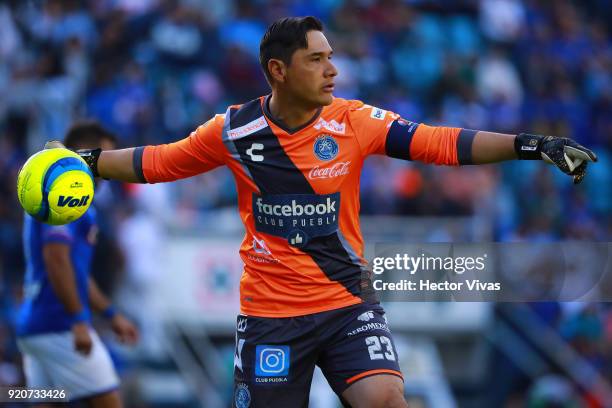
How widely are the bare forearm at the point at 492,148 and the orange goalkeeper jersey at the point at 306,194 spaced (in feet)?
0.58

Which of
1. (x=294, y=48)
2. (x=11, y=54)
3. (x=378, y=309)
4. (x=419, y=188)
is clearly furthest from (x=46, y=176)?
(x=11, y=54)

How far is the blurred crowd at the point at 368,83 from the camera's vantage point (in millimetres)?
14523

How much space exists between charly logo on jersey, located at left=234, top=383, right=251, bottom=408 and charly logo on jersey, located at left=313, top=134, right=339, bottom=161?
138 centimetres

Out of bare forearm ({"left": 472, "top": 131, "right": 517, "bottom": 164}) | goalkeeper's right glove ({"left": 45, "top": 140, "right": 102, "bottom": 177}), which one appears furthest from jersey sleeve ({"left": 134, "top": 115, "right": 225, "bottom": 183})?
bare forearm ({"left": 472, "top": 131, "right": 517, "bottom": 164})

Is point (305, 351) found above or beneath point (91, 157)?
beneath

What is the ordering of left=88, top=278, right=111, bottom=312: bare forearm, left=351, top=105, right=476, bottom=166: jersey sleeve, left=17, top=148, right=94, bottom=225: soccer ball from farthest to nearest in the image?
left=88, top=278, right=111, bottom=312: bare forearm
left=17, top=148, right=94, bottom=225: soccer ball
left=351, top=105, right=476, bottom=166: jersey sleeve

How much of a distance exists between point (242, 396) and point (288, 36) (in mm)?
2068

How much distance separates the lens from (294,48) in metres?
6.52

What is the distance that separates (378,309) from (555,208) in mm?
8563

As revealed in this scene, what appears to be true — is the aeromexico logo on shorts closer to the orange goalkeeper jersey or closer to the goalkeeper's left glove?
the orange goalkeeper jersey

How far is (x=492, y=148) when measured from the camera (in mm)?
6180

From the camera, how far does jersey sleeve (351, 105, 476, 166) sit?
6.26 meters

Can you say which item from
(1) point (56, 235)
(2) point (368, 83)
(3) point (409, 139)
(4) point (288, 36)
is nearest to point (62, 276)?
(1) point (56, 235)

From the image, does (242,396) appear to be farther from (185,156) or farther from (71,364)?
(71,364)
